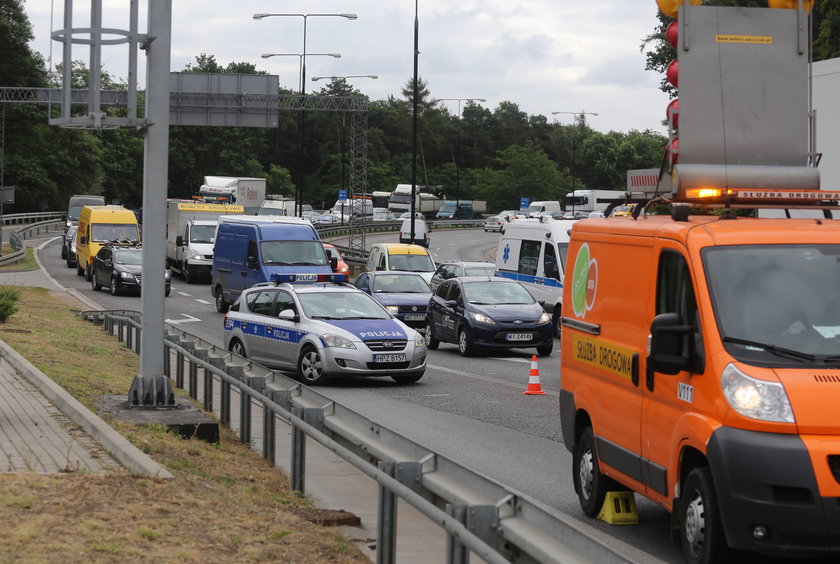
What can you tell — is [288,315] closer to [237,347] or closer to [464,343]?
[237,347]

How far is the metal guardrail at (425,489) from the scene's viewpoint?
19.2 ft

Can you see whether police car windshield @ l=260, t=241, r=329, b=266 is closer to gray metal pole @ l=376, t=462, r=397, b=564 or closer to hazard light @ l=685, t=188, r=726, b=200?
hazard light @ l=685, t=188, r=726, b=200

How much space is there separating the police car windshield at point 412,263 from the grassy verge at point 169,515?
2606cm

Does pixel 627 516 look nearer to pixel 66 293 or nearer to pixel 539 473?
pixel 539 473

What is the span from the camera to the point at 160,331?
533 inches

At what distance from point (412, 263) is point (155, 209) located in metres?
25.0

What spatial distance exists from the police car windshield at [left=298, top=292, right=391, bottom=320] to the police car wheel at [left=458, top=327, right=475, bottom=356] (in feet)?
15.0

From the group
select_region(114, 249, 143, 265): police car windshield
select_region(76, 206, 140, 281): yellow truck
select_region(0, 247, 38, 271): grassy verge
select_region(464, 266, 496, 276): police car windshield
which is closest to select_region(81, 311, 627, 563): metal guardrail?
select_region(464, 266, 496, 276): police car windshield

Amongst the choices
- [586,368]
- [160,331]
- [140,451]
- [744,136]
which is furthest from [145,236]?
[744,136]

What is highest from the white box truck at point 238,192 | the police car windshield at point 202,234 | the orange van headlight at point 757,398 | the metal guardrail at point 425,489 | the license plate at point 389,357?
the white box truck at point 238,192

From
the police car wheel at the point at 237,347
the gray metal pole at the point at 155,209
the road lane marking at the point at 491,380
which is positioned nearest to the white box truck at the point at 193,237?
the road lane marking at the point at 491,380

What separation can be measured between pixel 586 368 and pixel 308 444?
223 centimetres

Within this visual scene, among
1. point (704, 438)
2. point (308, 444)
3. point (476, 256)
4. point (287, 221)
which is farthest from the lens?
point (476, 256)

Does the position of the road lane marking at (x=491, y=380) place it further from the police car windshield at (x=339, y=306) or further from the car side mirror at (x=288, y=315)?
the car side mirror at (x=288, y=315)
